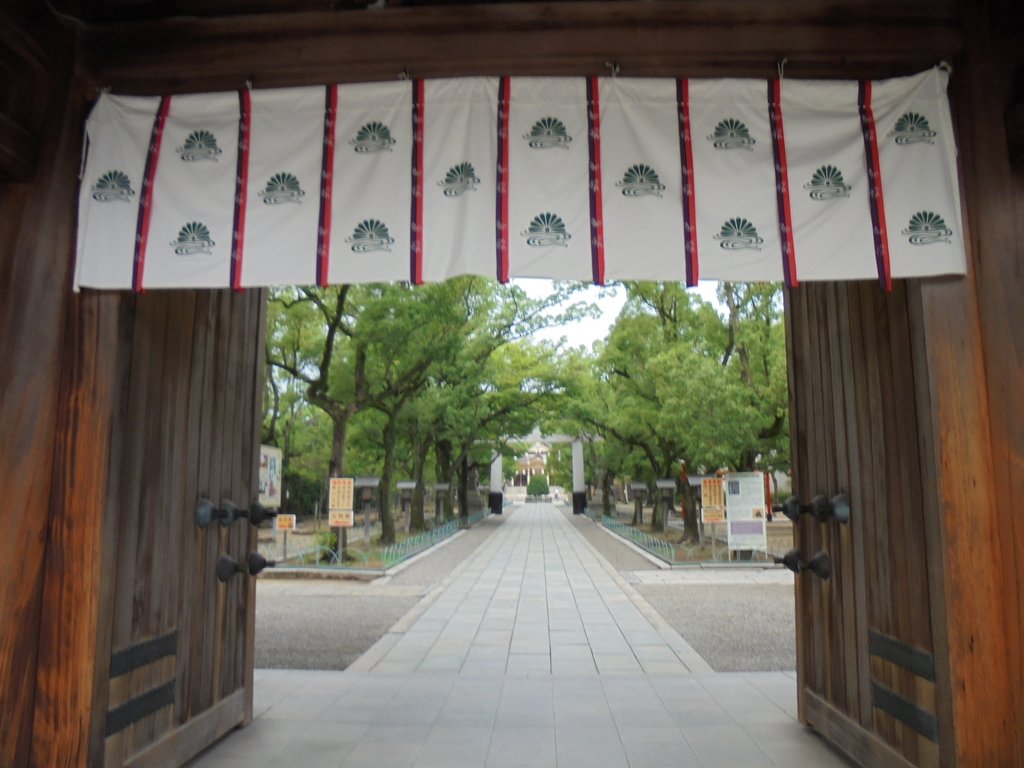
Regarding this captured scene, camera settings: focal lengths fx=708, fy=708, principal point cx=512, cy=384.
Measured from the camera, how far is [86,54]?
143 inches

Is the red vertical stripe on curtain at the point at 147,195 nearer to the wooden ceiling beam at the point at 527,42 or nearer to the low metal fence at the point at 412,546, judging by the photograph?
the wooden ceiling beam at the point at 527,42

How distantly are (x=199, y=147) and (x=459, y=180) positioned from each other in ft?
4.50

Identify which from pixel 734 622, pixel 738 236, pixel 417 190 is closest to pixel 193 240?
pixel 417 190

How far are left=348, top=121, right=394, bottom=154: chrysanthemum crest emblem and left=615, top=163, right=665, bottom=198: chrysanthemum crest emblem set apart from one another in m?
1.19

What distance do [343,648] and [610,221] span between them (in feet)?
20.3

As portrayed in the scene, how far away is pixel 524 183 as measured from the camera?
11.5 feet

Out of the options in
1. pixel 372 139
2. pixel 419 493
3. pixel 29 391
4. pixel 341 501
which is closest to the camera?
pixel 29 391

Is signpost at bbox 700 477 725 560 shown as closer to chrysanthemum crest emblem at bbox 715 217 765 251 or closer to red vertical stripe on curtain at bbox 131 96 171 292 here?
chrysanthemum crest emblem at bbox 715 217 765 251

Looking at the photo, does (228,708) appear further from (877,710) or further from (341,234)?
(877,710)

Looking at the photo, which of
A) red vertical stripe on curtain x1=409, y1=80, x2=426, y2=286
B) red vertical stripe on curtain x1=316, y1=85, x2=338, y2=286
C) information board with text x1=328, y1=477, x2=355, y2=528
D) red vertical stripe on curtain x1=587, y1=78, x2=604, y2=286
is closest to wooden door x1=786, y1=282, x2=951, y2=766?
red vertical stripe on curtain x1=587, y1=78, x2=604, y2=286

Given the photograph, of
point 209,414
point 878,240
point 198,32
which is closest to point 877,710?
point 878,240

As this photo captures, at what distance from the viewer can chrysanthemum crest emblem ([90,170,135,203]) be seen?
354 cm

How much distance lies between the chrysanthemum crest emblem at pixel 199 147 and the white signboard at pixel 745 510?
39.3ft

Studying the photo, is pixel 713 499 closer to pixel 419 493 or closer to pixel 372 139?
pixel 419 493
